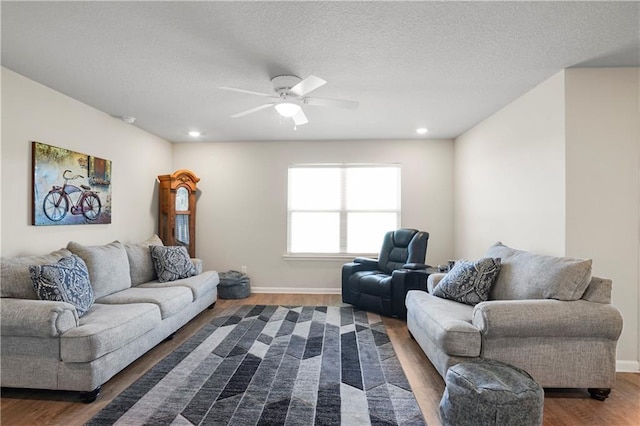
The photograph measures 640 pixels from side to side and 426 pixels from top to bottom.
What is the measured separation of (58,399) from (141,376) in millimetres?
510

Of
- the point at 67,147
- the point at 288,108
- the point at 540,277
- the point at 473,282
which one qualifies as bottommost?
the point at 473,282

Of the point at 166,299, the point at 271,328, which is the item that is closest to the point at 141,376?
the point at 166,299

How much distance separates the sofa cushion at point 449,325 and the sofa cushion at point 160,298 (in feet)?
7.63

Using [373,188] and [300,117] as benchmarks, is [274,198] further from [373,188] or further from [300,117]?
[300,117]

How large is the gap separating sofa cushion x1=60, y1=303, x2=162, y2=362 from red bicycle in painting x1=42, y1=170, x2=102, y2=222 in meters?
1.03

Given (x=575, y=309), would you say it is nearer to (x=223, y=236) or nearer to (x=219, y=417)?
(x=219, y=417)

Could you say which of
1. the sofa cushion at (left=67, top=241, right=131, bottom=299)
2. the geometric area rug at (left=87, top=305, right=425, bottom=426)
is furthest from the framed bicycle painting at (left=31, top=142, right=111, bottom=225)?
the geometric area rug at (left=87, top=305, right=425, bottom=426)

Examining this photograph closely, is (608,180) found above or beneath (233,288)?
above

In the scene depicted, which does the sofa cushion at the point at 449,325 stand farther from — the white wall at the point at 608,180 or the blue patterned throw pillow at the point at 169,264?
the blue patterned throw pillow at the point at 169,264

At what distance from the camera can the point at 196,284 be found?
3.78m

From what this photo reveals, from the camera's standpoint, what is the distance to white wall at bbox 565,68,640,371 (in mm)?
2619

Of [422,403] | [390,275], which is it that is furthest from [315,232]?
[422,403]

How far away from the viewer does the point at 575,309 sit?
87.2 inches

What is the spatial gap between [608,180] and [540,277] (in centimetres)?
102
